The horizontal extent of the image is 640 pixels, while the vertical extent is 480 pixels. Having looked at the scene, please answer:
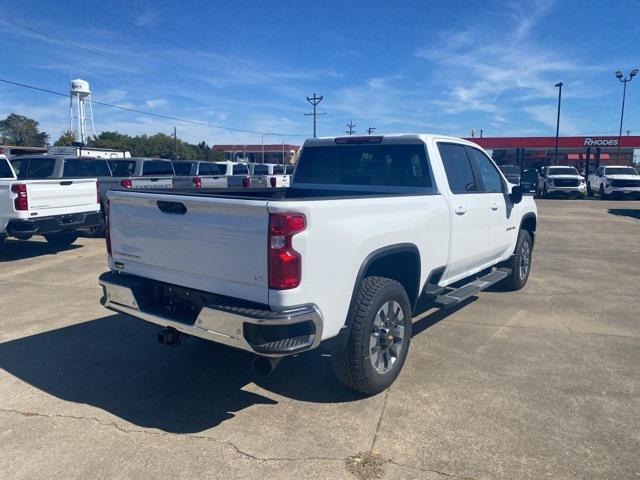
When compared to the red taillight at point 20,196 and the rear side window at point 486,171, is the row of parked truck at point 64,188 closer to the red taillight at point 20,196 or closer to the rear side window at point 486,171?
the red taillight at point 20,196

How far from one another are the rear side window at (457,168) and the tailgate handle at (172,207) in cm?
259

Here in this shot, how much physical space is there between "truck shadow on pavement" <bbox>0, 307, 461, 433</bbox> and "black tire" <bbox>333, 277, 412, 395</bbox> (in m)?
0.25

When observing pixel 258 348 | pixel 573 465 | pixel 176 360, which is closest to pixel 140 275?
pixel 176 360

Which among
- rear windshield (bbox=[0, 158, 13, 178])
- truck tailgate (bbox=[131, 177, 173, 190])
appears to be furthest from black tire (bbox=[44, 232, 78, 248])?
truck tailgate (bbox=[131, 177, 173, 190])

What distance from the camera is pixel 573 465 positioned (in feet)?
9.69

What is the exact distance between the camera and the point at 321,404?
3707 millimetres

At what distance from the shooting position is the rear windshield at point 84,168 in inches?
468

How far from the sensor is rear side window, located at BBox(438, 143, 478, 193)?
4.87m

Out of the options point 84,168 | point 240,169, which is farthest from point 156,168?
point 240,169

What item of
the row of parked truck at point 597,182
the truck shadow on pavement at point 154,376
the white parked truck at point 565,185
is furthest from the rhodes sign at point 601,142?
the truck shadow on pavement at point 154,376

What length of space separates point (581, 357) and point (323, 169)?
310 cm

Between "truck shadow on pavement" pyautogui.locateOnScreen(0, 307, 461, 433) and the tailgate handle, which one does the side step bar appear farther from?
the tailgate handle

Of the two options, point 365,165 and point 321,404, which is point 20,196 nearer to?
point 365,165

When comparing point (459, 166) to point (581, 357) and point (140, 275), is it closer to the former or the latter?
point (581, 357)
